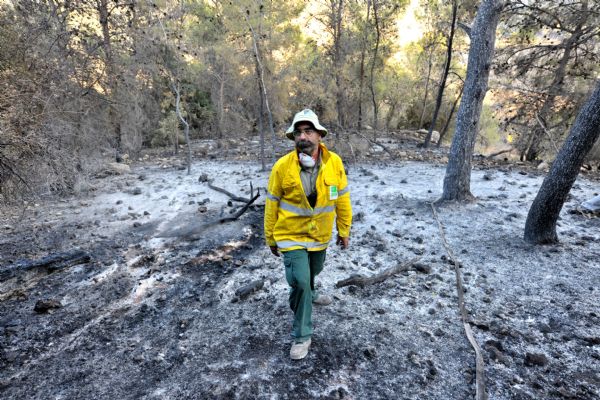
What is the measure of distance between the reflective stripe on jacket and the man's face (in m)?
0.10

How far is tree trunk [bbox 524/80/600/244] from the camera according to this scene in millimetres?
4363

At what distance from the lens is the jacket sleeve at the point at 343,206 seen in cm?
A: 295

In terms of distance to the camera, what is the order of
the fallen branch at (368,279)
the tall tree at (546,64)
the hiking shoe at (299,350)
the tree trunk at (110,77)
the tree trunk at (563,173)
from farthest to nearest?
the tree trunk at (110,77) → the tall tree at (546,64) → the tree trunk at (563,173) → the fallen branch at (368,279) → the hiking shoe at (299,350)

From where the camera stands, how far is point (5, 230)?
245 inches

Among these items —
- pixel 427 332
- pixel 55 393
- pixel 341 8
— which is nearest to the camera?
pixel 55 393

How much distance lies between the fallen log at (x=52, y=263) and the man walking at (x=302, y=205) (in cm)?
362

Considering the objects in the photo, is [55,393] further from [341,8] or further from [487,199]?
[341,8]

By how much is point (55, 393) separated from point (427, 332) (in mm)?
3266

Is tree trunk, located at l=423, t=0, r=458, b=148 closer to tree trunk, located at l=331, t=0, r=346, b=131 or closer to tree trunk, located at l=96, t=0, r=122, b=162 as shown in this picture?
tree trunk, located at l=331, t=0, r=346, b=131

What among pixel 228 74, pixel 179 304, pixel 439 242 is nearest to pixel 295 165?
pixel 179 304

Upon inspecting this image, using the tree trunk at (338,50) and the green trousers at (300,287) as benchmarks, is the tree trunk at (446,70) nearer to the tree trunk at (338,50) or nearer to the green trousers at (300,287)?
the tree trunk at (338,50)

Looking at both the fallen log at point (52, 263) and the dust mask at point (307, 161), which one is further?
the fallen log at point (52, 263)

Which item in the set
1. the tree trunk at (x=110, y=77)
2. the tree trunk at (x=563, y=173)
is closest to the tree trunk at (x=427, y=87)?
the tree trunk at (x=563, y=173)

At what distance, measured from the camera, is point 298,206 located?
9.11ft
